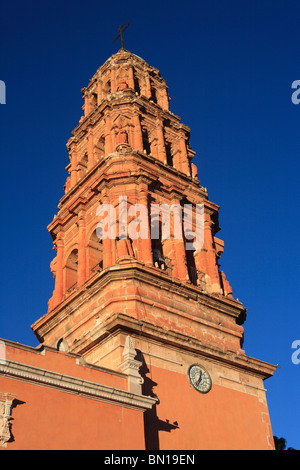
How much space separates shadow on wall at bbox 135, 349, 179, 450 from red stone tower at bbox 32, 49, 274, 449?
4cm

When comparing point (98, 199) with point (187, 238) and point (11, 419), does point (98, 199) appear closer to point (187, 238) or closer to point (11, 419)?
point (187, 238)

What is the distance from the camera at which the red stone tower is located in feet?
62.5

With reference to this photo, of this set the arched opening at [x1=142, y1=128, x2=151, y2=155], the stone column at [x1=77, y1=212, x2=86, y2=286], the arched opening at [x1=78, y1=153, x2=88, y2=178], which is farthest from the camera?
the arched opening at [x1=78, y1=153, x2=88, y2=178]

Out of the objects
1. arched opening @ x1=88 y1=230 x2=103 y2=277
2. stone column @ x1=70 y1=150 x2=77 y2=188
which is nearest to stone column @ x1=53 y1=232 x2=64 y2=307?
arched opening @ x1=88 y1=230 x2=103 y2=277

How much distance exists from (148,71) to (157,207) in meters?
12.7

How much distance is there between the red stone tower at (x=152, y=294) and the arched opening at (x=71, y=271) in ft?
0.16

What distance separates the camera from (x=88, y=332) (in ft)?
65.8

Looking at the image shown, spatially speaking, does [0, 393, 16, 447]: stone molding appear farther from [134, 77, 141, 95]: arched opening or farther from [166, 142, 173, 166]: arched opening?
[134, 77, 141, 95]: arched opening

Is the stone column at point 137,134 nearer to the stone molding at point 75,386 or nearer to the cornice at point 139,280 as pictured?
the cornice at point 139,280

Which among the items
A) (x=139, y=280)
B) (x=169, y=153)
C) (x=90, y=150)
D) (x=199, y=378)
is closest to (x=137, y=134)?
(x=90, y=150)

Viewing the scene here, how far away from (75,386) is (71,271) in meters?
10.9

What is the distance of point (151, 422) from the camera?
17.7 m

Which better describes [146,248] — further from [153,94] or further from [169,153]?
[153,94]

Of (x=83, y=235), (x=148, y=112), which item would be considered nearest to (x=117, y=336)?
(x=83, y=235)
